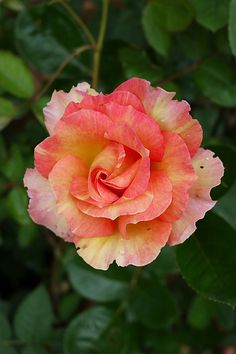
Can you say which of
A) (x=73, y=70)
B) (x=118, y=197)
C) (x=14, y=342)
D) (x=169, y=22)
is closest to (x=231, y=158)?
(x=118, y=197)

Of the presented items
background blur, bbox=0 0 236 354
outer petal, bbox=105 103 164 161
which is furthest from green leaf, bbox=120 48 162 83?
outer petal, bbox=105 103 164 161

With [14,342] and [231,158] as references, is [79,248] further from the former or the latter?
[14,342]

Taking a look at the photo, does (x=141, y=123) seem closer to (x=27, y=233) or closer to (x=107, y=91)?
(x=107, y=91)

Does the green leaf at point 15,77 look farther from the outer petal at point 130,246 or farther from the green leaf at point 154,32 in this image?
the outer petal at point 130,246

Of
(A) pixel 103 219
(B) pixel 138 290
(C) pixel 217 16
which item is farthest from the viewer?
(B) pixel 138 290

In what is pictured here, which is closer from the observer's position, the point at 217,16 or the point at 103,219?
the point at 103,219

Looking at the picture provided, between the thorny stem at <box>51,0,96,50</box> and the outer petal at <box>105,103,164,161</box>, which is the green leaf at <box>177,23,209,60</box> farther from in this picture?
the outer petal at <box>105,103,164,161</box>

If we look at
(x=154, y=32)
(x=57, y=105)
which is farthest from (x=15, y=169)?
(x=57, y=105)
